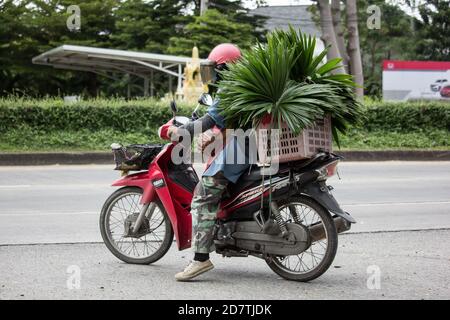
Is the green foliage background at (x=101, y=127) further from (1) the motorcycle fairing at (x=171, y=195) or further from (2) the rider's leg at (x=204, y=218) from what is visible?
(2) the rider's leg at (x=204, y=218)

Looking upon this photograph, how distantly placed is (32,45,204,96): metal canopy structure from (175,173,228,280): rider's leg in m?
20.2

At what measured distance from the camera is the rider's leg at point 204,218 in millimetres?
5746

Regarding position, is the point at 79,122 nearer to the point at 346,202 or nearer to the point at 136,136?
the point at 136,136

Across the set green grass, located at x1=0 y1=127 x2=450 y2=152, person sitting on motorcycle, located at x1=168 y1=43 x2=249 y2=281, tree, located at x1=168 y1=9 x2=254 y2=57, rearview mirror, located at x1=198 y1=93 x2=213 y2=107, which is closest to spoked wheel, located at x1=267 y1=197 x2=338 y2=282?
person sitting on motorcycle, located at x1=168 y1=43 x2=249 y2=281

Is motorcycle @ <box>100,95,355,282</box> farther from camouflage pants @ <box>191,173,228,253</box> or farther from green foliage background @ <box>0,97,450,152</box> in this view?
green foliage background @ <box>0,97,450,152</box>

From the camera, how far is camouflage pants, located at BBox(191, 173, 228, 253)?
5742 mm

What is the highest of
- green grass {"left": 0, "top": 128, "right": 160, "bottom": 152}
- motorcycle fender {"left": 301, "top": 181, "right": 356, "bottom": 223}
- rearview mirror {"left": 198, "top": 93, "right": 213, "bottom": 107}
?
rearview mirror {"left": 198, "top": 93, "right": 213, "bottom": 107}

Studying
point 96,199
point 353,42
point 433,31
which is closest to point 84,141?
point 96,199

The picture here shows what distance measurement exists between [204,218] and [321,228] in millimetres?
876

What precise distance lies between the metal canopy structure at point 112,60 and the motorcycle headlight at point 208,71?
20.0 meters

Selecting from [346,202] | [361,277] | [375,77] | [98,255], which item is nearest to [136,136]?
[346,202]

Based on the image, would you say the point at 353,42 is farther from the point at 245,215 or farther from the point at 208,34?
the point at 245,215

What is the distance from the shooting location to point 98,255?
22.5ft
